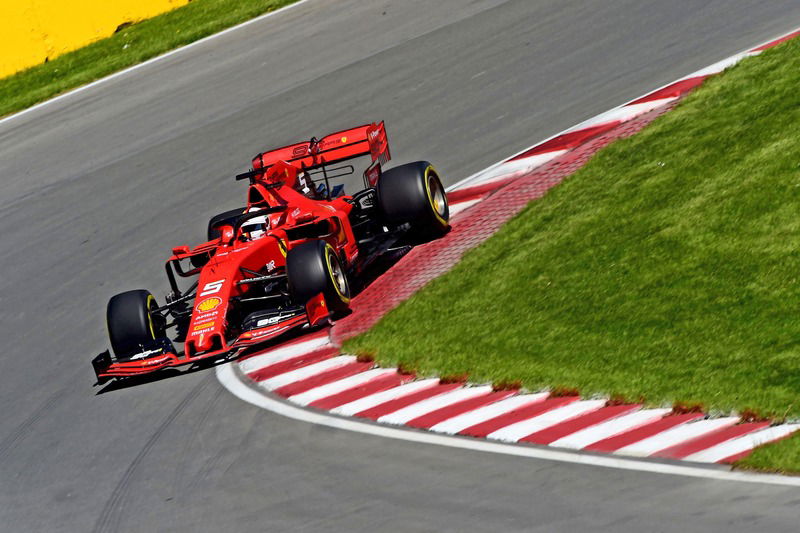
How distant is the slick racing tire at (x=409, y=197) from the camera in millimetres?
11500

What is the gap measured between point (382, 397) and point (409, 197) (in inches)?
120

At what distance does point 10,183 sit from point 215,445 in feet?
32.2

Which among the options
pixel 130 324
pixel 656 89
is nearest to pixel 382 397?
pixel 130 324

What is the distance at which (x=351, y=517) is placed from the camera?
6781 mm

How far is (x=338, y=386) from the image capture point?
9391 mm

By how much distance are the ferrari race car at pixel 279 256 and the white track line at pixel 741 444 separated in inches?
169

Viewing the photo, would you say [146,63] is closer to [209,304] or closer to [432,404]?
[209,304]

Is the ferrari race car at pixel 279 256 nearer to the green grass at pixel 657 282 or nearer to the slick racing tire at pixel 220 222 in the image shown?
the slick racing tire at pixel 220 222

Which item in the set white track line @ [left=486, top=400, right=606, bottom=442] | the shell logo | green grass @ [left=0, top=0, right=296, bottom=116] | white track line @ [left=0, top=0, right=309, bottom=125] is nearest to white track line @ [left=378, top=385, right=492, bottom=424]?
white track line @ [left=486, top=400, right=606, bottom=442]

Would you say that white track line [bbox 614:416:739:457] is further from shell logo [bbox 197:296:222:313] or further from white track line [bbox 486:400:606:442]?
shell logo [bbox 197:296:222:313]

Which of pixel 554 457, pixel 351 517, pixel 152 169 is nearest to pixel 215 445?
pixel 351 517

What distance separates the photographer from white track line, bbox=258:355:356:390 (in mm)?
9797

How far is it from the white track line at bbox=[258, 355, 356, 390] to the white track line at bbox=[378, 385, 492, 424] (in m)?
1.44

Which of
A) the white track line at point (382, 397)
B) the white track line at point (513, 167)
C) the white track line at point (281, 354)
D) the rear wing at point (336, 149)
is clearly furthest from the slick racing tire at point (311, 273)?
the white track line at point (513, 167)
